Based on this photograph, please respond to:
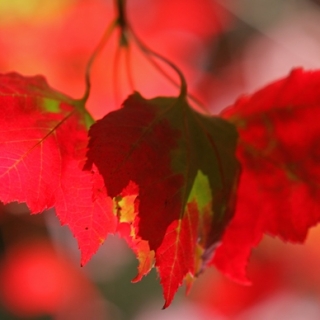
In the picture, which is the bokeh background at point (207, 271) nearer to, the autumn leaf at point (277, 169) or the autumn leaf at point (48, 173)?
the autumn leaf at point (277, 169)

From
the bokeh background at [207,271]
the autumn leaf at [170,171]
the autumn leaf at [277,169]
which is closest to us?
the autumn leaf at [170,171]

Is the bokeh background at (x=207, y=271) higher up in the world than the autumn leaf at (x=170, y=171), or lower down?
lower down

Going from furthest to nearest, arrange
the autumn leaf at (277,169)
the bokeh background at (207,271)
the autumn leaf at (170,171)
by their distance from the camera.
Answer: the bokeh background at (207,271), the autumn leaf at (277,169), the autumn leaf at (170,171)

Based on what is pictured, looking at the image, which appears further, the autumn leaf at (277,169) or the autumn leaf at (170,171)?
the autumn leaf at (277,169)

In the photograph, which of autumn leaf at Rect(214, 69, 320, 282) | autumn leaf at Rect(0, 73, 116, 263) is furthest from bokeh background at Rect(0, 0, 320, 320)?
autumn leaf at Rect(0, 73, 116, 263)

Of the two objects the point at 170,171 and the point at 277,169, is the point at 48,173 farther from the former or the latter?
the point at 277,169

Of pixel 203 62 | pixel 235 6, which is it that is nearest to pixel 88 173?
pixel 203 62

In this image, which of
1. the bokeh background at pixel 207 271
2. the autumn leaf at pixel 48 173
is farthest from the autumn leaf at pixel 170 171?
the bokeh background at pixel 207 271

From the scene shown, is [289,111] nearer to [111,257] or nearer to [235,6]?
[111,257]
